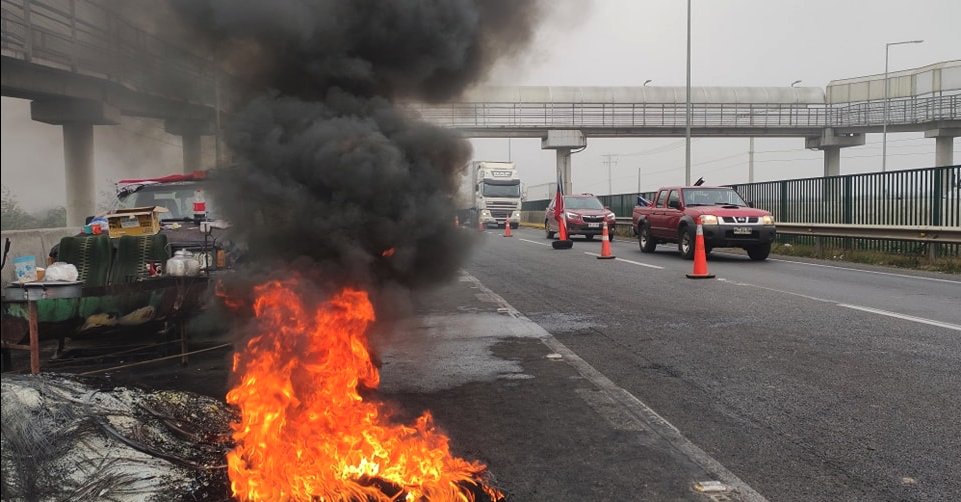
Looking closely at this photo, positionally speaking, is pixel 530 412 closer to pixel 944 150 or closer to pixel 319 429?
pixel 319 429

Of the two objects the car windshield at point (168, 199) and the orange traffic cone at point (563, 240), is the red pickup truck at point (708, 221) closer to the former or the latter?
the orange traffic cone at point (563, 240)

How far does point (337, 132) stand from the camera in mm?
3145

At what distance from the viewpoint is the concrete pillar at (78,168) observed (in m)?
2.77

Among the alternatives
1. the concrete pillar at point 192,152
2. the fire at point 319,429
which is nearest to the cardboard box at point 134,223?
the concrete pillar at point 192,152

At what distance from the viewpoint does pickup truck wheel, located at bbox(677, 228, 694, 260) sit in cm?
1608

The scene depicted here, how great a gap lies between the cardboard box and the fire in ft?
11.7

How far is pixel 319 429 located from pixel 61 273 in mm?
3021

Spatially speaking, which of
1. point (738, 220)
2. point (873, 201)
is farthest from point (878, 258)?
point (738, 220)

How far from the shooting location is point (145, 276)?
6051 millimetres

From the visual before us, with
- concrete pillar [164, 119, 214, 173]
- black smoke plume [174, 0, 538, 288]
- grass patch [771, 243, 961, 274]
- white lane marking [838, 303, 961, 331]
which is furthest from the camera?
grass patch [771, 243, 961, 274]

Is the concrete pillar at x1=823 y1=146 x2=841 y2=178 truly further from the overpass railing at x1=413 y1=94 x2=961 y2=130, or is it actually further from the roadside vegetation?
the roadside vegetation

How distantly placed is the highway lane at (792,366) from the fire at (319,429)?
4.72ft

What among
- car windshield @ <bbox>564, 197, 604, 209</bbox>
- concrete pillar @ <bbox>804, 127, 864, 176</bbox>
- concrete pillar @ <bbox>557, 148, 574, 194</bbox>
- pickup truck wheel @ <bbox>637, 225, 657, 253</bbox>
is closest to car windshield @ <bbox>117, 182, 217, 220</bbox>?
pickup truck wheel @ <bbox>637, 225, 657, 253</bbox>

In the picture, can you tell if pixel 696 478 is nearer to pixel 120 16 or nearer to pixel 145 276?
pixel 120 16
